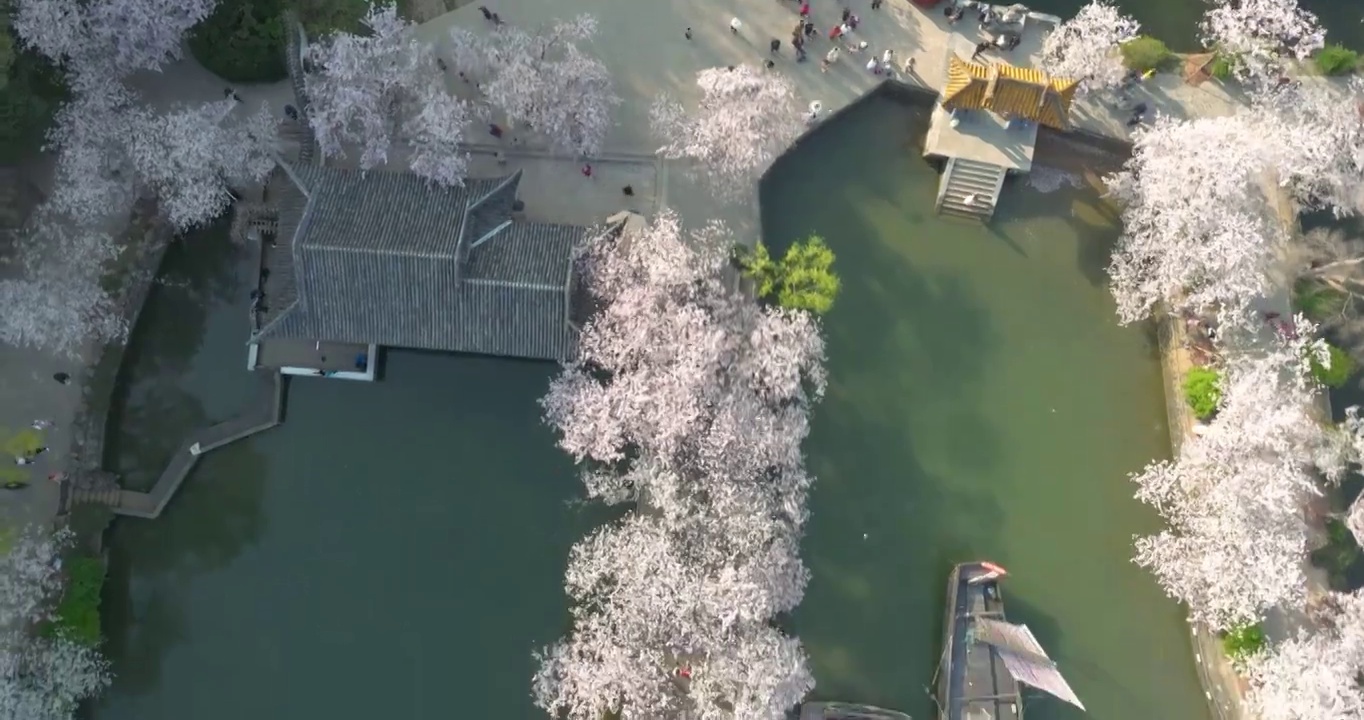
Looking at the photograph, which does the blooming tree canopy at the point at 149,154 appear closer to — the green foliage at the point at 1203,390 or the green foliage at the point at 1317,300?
the green foliage at the point at 1203,390

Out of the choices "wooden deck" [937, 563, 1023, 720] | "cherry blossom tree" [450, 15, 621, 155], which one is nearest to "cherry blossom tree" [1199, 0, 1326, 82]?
"wooden deck" [937, 563, 1023, 720]

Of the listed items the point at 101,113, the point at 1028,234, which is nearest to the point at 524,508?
the point at 101,113

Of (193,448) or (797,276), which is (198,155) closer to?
(193,448)

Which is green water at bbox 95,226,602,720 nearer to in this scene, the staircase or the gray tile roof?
the gray tile roof

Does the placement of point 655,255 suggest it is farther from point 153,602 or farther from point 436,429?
point 153,602

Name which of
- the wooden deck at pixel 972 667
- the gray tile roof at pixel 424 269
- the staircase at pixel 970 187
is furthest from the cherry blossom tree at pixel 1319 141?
the gray tile roof at pixel 424 269

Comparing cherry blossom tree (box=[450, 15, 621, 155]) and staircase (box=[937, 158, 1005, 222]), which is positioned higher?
cherry blossom tree (box=[450, 15, 621, 155])

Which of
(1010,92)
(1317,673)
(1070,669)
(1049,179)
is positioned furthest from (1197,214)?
(1070,669)
